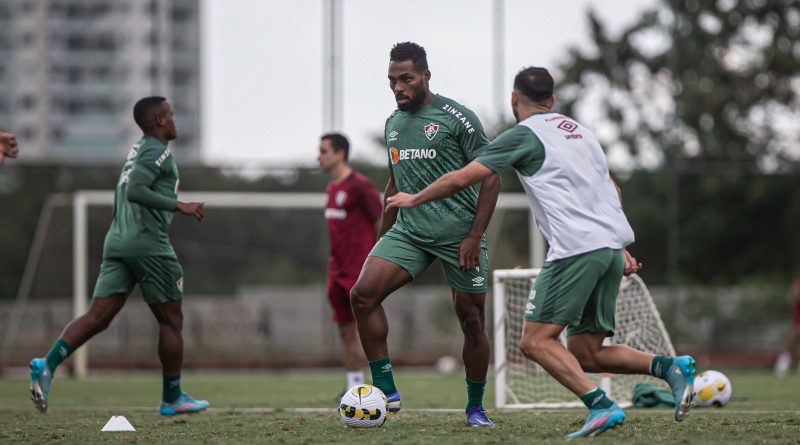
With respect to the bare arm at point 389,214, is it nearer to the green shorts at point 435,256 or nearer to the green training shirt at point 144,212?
the green shorts at point 435,256

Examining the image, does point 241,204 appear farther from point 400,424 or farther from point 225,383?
point 400,424

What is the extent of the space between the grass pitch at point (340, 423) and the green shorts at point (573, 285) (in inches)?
25.7

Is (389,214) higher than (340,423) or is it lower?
higher

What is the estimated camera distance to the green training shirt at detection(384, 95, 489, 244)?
6676 millimetres

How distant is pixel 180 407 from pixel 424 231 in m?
2.52

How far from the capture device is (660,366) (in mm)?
5988

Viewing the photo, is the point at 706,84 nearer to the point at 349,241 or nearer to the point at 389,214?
the point at 349,241

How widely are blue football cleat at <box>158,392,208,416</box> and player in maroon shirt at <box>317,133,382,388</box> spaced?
6.47ft

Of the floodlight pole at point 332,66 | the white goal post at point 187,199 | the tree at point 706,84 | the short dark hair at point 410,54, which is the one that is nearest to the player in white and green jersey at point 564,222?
the short dark hair at point 410,54

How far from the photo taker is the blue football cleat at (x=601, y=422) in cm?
566

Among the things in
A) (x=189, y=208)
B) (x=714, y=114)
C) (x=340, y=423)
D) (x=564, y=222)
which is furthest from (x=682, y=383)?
(x=714, y=114)

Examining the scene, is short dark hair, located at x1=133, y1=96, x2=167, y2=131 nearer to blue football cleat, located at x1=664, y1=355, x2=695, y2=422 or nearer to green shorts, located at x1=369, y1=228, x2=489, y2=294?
green shorts, located at x1=369, y1=228, x2=489, y2=294

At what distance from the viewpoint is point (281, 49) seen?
2052cm

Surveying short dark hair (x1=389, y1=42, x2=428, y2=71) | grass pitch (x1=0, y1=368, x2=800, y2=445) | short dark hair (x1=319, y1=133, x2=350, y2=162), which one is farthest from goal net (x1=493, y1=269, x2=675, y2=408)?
short dark hair (x1=389, y1=42, x2=428, y2=71)
